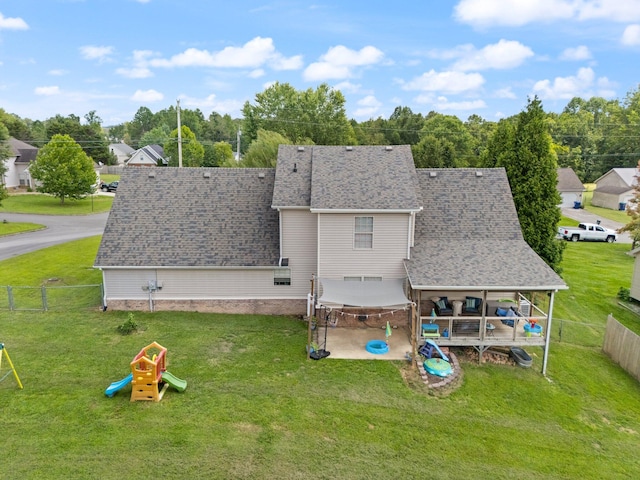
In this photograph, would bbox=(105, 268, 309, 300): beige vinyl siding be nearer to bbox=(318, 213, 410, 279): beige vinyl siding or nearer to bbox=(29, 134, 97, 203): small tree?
bbox=(318, 213, 410, 279): beige vinyl siding

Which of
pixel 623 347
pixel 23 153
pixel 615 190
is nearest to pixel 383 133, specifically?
pixel 615 190

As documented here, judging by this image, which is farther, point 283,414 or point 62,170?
point 62,170

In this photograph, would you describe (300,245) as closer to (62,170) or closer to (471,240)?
(471,240)


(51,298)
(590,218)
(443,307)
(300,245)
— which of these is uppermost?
(300,245)

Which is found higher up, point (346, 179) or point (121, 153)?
point (121, 153)

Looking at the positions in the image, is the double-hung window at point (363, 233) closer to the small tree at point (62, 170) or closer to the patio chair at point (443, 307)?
the patio chair at point (443, 307)

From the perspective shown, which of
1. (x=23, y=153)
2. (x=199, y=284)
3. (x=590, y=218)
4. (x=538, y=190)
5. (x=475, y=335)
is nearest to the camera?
(x=475, y=335)

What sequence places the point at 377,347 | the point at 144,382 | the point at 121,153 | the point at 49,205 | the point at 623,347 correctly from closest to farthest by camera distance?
the point at 144,382 → the point at 377,347 → the point at 623,347 → the point at 49,205 → the point at 121,153

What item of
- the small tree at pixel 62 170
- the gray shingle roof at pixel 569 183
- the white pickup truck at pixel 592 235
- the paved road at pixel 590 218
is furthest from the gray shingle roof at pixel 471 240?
the gray shingle roof at pixel 569 183
